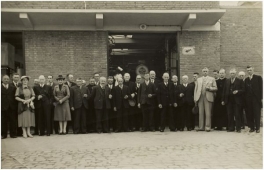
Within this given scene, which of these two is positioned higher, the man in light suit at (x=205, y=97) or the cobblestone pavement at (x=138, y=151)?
the man in light suit at (x=205, y=97)

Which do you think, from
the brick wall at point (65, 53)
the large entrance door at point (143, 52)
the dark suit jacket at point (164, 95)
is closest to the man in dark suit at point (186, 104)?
the dark suit jacket at point (164, 95)

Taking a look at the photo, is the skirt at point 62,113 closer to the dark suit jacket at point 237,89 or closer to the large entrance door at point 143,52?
the large entrance door at point 143,52

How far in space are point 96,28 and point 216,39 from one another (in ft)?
13.5

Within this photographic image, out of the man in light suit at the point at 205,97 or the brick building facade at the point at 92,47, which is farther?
the brick building facade at the point at 92,47

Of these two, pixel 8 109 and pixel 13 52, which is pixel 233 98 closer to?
pixel 8 109

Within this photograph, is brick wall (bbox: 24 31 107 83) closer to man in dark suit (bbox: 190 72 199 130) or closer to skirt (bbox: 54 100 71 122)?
skirt (bbox: 54 100 71 122)

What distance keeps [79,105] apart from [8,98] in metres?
1.92

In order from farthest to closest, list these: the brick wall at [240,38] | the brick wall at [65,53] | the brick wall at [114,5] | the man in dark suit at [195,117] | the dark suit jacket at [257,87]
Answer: the brick wall at [240,38], the brick wall at [65,53], the brick wall at [114,5], the man in dark suit at [195,117], the dark suit jacket at [257,87]

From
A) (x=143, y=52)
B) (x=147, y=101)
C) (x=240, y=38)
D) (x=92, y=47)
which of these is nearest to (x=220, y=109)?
(x=147, y=101)

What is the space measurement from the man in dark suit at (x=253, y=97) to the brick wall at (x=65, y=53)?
4.74 metres

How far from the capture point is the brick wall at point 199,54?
40.6ft

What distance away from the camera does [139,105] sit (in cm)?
1035

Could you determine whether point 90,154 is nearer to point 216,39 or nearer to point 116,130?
point 116,130

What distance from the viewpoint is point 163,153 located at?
22.6 feet
